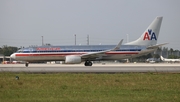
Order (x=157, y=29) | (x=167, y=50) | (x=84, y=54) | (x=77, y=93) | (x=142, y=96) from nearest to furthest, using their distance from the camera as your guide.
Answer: (x=142, y=96), (x=77, y=93), (x=84, y=54), (x=157, y=29), (x=167, y=50)

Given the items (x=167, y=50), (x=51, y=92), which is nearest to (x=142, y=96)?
(x=51, y=92)

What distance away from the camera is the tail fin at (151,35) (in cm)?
5062

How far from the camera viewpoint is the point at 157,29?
5131cm

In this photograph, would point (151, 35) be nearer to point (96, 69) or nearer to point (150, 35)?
point (150, 35)

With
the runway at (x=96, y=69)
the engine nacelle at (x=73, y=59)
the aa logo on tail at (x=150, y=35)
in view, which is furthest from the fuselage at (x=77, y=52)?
the runway at (x=96, y=69)

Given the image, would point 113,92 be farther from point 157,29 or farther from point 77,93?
point 157,29

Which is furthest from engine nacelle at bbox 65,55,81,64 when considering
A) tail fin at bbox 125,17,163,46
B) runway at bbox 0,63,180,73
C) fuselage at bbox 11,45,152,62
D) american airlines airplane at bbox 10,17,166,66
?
tail fin at bbox 125,17,163,46

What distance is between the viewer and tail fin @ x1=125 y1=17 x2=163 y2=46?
50.6 metres

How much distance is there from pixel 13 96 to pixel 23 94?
2.26ft

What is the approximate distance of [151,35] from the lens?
50969 millimetres

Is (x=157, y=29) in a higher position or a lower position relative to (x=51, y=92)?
higher

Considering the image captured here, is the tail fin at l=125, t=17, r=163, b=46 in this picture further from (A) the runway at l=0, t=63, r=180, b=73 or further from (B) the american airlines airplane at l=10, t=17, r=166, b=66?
(A) the runway at l=0, t=63, r=180, b=73

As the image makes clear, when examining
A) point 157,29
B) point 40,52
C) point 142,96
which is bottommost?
point 142,96

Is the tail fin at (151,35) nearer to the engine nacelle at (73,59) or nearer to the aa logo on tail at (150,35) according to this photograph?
the aa logo on tail at (150,35)
